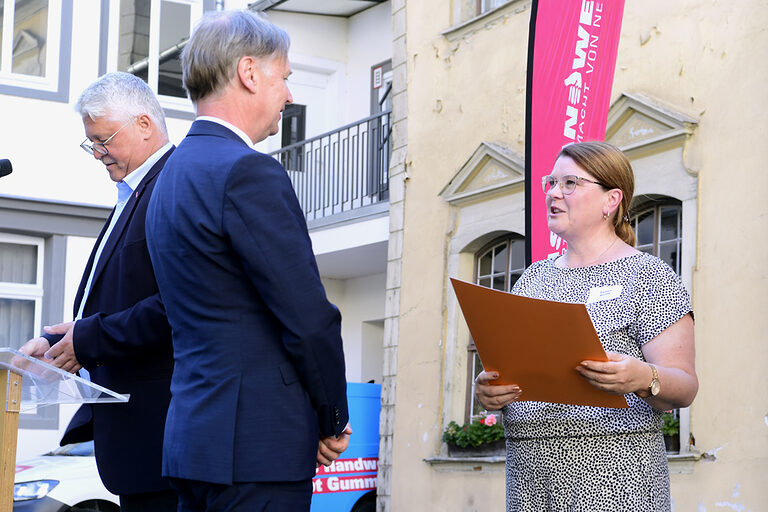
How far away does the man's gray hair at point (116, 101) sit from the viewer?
13.5ft

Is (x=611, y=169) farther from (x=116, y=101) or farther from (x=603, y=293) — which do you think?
(x=116, y=101)

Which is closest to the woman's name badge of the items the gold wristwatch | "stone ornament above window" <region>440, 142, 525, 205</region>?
the gold wristwatch

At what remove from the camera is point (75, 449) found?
1057cm

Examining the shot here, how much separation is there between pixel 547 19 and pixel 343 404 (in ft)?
12.1

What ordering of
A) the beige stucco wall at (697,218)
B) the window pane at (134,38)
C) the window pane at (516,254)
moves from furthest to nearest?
the window pane at (134,38) < the window pane at (516,254) < the beige stucco wall at (697,218)

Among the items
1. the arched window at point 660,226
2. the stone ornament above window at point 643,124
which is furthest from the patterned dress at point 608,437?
the arched window at point 660,226

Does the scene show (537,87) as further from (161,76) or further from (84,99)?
(161,76)

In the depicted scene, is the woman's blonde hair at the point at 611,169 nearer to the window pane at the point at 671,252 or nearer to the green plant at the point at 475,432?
the window pane at the point at 671,252

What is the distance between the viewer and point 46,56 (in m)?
16.7

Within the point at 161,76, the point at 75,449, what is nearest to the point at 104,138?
the point at 75,449

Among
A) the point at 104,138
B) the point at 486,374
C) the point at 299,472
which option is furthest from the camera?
the point at 104,138

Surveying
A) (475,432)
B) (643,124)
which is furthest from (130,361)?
(475,432)

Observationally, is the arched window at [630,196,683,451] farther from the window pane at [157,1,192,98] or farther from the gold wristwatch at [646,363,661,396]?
the window pane at [157,1,192,98]

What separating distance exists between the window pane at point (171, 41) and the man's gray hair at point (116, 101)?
13.6 m
